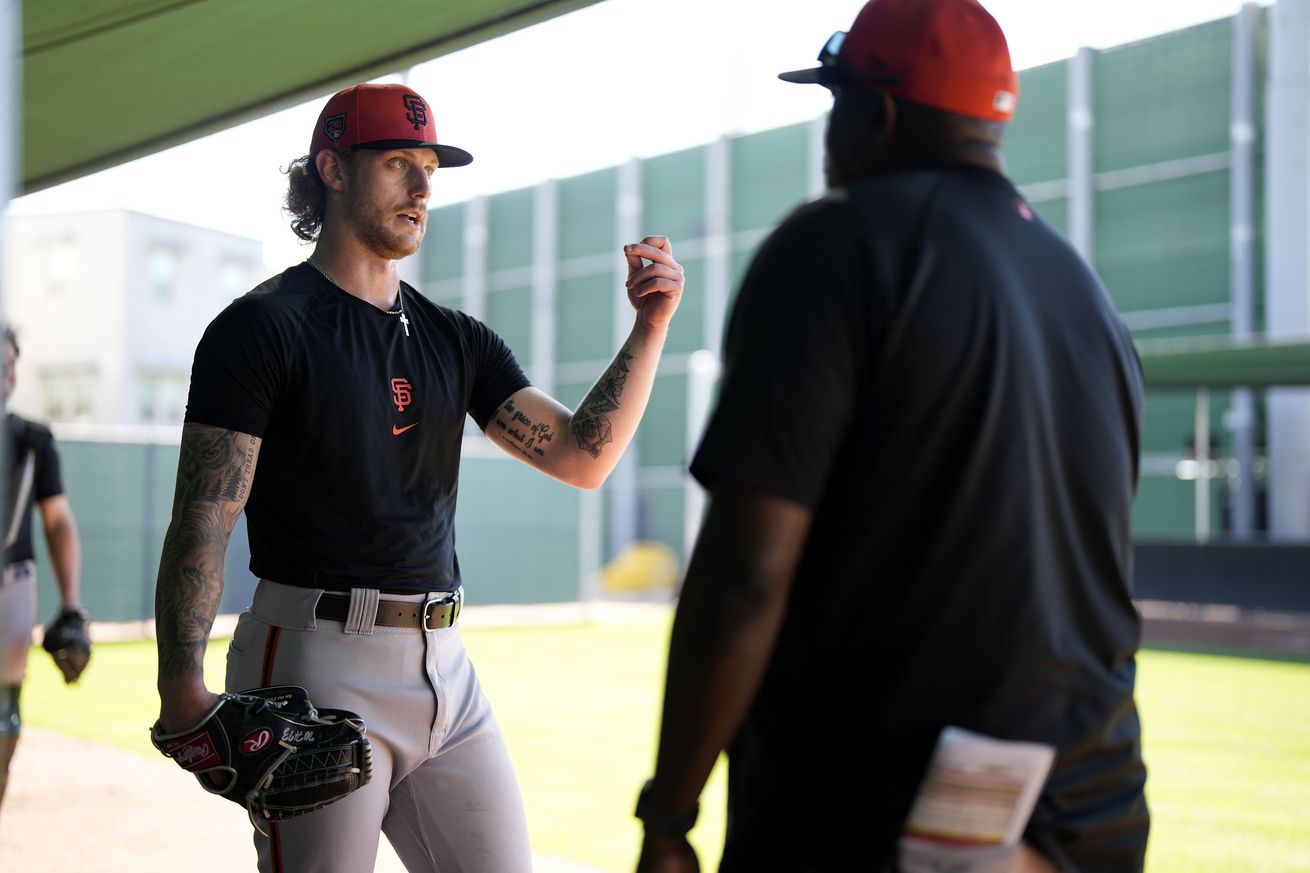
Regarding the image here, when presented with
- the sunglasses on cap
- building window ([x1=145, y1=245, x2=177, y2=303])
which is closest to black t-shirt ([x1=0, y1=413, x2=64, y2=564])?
the sunglasses on cap

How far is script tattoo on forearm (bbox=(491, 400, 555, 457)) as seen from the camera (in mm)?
3139

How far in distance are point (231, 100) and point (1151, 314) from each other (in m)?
22.6

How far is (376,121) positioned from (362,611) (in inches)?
45.2

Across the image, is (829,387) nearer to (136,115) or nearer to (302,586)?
(302,586)

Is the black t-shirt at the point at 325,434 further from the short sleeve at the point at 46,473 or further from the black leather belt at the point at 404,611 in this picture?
the short sleeve at the point at 46,473

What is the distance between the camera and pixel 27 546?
5.68 meters

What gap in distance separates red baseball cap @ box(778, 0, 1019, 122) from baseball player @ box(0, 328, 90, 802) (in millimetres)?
4261

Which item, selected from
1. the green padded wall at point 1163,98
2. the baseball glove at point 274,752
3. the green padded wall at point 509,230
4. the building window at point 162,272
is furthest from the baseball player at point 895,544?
the green padded wall at point 509,230

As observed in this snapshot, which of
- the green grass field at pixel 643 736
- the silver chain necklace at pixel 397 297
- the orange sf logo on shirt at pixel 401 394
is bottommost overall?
the green grass field at pixel 643 736

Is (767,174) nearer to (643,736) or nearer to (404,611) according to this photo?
(643,736)

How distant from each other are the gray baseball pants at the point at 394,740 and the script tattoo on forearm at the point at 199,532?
0.18 meters

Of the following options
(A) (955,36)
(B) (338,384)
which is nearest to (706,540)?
(A) (955,36)

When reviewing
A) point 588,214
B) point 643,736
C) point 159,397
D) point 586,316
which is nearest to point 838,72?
point 643,736

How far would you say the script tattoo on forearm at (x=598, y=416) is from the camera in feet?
10.1
